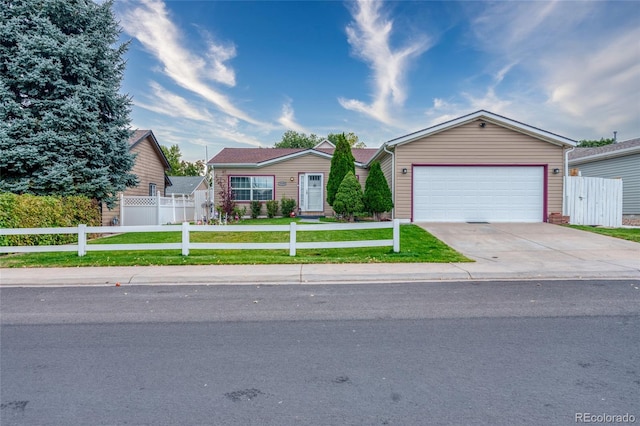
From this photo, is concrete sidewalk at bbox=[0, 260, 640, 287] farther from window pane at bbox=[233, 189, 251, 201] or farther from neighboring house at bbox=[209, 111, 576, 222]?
window pane at bbox=[233, 189, 251, 201]

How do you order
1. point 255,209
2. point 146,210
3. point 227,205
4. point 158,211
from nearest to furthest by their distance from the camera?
point 158,211
point 146,210
point 227,205
point 255,209

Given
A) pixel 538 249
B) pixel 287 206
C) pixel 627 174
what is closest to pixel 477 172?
pixel 538 249

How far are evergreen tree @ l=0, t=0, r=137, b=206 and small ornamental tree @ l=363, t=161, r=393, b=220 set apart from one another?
415 inches

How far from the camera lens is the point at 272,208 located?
20578 millimetres

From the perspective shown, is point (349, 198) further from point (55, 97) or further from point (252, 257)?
point (55, 97)

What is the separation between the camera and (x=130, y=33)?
1563 centimetres

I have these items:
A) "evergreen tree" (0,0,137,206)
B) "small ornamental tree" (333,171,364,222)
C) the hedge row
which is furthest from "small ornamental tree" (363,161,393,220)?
the hedge row

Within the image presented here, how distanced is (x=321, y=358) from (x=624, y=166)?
77.6ft

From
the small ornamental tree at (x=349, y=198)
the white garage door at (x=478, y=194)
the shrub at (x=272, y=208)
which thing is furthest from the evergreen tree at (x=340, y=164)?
the shrub at (x=272, y=208)

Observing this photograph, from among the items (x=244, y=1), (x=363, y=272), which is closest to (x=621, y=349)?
(x=363, y=272)

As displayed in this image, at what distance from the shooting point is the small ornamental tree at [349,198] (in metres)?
14.9

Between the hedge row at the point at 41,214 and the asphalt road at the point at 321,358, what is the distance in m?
5.80

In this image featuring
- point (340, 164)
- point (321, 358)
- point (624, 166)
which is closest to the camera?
point (321, 358)

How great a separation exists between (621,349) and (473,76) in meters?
16.8
